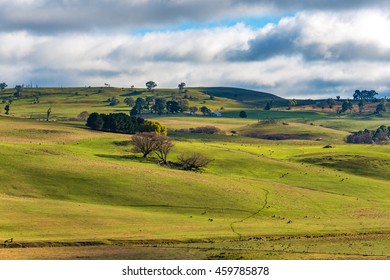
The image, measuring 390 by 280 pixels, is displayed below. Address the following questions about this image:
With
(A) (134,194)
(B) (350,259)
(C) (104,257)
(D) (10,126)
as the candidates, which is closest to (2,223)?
(C) (104,257)

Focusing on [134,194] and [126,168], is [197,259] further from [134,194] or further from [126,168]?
[126,168]

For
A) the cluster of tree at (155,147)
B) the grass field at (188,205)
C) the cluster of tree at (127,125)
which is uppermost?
the cluster of tree at (127,125)

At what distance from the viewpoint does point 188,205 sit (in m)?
82.5

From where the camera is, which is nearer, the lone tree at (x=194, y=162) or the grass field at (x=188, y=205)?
the grass field at (x=188, y=205)

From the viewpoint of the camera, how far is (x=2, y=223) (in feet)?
213

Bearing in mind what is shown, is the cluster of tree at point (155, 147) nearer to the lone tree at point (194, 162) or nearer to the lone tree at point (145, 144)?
the lone tree at point (145, 144)

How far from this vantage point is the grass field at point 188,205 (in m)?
57.6

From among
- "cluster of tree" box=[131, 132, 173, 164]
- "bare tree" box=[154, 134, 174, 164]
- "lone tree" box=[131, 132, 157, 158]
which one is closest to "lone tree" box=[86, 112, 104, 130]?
"cluster of tree" box=[131, 132, 173, 164]

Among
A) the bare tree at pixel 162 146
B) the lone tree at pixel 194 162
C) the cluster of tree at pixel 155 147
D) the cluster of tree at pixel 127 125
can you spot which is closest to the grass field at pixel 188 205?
the lone tree at pixel 194 162

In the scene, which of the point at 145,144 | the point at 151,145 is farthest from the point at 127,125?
the point at 151,145

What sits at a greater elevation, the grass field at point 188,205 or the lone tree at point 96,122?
the lone tree at point 96,122

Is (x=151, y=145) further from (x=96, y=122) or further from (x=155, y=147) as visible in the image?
(x=96, y=122)

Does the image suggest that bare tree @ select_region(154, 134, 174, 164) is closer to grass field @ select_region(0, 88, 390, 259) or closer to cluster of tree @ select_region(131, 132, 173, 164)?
cluster of tree @ select_region(131, 132, 173, 164)

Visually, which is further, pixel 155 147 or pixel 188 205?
pixel 155 147
